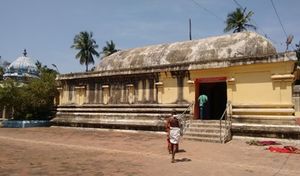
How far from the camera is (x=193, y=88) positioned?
16.0 meters

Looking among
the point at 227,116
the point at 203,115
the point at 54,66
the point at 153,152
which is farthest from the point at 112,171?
the point at 54,66

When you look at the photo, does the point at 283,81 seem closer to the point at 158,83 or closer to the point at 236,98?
the point at 236,98

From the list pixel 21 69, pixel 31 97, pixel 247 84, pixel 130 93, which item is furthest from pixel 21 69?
pixel 247 84

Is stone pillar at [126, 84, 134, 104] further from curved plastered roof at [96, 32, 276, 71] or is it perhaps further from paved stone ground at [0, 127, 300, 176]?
paved stone ground at [0, 127, 300, 176]

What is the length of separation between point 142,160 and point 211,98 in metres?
9.74

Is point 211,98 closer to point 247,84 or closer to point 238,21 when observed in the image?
point 247,84

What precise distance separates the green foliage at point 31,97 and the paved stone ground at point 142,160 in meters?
10.1

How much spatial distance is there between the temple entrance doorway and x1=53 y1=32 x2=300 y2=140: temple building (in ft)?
0.16

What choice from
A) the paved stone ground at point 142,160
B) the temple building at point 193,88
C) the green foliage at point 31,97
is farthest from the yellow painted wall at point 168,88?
the green foliage at point 31,97

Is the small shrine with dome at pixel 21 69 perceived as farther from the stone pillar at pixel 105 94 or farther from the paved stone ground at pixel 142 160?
the paved stone ground at pixel 142 160

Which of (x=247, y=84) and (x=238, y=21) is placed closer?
(x=247, y=84)

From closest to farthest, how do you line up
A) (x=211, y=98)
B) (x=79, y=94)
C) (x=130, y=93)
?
1. (x=211, y=98)
2. (x=130, y=93)
3. (x=79, y=94)

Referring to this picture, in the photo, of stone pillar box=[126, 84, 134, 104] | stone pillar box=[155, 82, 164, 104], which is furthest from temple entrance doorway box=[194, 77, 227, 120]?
stone pillar box=[126, 84, 134, 104]

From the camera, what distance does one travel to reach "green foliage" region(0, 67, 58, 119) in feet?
70.4
